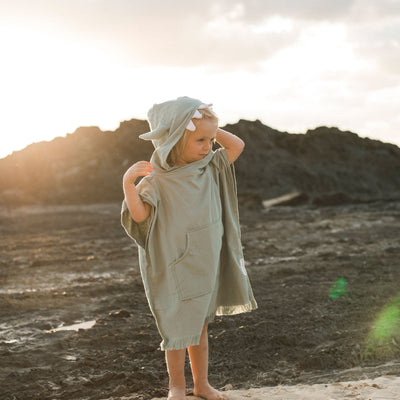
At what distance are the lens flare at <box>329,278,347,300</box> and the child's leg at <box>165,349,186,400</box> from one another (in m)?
3.26

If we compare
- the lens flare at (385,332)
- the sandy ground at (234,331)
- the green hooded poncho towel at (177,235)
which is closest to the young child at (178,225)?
the green hooded poncho towel at (177,235)

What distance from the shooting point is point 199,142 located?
2.84 meters

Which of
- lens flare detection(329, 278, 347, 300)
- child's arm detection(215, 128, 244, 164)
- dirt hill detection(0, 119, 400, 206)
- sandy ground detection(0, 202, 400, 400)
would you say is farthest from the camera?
dirt hill detection(0, 119, 400, 206)

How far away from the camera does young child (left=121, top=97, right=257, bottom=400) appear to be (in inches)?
109

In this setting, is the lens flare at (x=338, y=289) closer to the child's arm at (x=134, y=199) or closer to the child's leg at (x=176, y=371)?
the child's leg at (x=176, y=371)

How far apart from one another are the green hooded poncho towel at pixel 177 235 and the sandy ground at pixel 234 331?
73 cm

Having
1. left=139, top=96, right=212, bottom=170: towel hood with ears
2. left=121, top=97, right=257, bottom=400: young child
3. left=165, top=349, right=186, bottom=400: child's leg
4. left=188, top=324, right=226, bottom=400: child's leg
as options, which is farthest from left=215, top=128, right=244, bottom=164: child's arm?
left=165, top=349, right=186, bottom=400: child's leg

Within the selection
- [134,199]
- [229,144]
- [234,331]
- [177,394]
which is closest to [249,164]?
[234,331]

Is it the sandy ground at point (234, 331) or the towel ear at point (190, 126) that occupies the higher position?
the towel ear at point (190, 126)

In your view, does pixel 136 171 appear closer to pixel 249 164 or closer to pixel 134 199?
pixel 134 199

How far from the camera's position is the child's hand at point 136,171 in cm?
277

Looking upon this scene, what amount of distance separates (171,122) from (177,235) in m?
0.58

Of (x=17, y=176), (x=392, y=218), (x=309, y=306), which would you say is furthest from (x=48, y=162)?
(x=309, y=306)

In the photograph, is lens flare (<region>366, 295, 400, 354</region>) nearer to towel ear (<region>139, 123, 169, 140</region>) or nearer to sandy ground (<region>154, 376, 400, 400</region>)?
sandy ground (<region>154, 376, 400, 400</region>)
